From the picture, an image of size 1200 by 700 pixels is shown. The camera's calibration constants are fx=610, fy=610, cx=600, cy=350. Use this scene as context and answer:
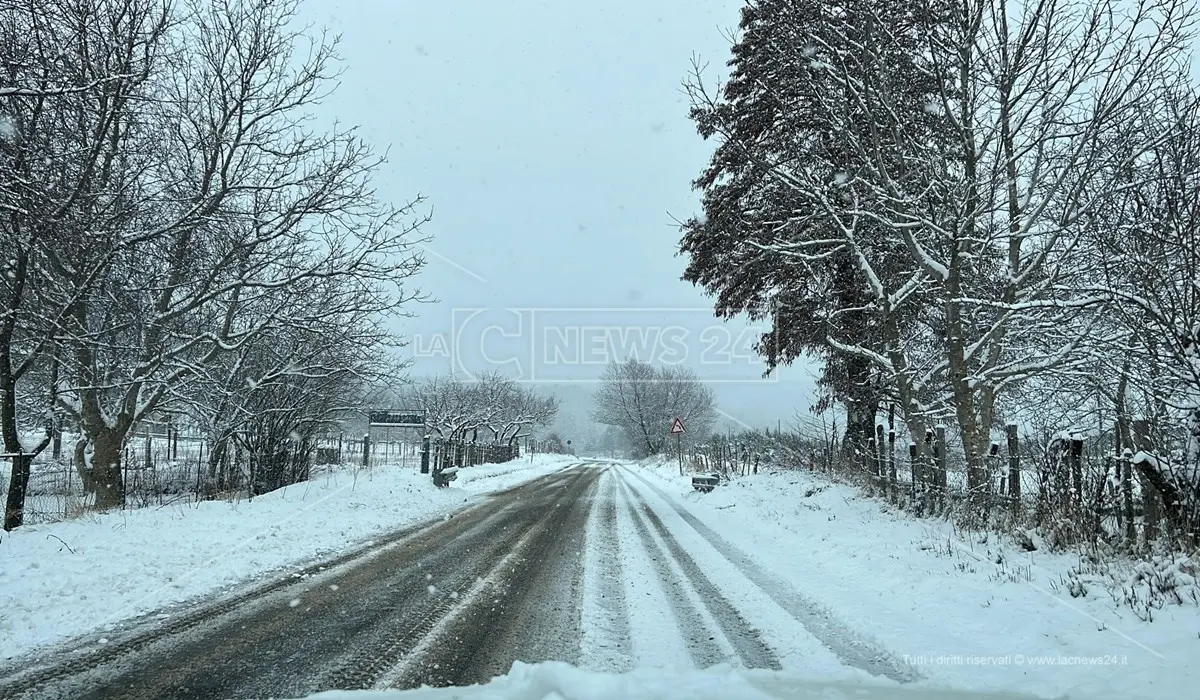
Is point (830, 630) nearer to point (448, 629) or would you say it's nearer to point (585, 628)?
point (585, 628)

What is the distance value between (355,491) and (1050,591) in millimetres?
13361

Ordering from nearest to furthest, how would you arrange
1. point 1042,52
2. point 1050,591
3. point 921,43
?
point 1050,591
point 1042,52
point 921,43

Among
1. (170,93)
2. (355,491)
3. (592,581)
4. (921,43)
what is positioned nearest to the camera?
(592,581)

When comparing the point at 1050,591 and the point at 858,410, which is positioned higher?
the point at 858,410

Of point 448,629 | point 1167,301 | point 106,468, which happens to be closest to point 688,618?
point 448,629

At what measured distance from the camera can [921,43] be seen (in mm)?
9844

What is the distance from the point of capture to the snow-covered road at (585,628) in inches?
146

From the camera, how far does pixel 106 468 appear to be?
440 inches

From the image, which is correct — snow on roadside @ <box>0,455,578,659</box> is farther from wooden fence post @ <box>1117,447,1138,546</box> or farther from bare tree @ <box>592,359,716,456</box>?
bare tree @ <box>592,359,716,456</box>

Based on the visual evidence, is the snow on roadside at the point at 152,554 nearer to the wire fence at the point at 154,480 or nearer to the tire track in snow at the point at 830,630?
the wire fence at the point at 154,480

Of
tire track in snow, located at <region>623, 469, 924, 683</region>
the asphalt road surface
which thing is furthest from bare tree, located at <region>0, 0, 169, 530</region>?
tire track in snow, located at <region>623, 469, 924, 683</region>

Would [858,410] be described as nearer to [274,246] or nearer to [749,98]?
[749,98]

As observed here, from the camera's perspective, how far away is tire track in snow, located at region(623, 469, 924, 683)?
4.05 meters

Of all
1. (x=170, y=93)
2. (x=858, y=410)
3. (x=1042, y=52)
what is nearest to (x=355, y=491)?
(x=170, y=93)
